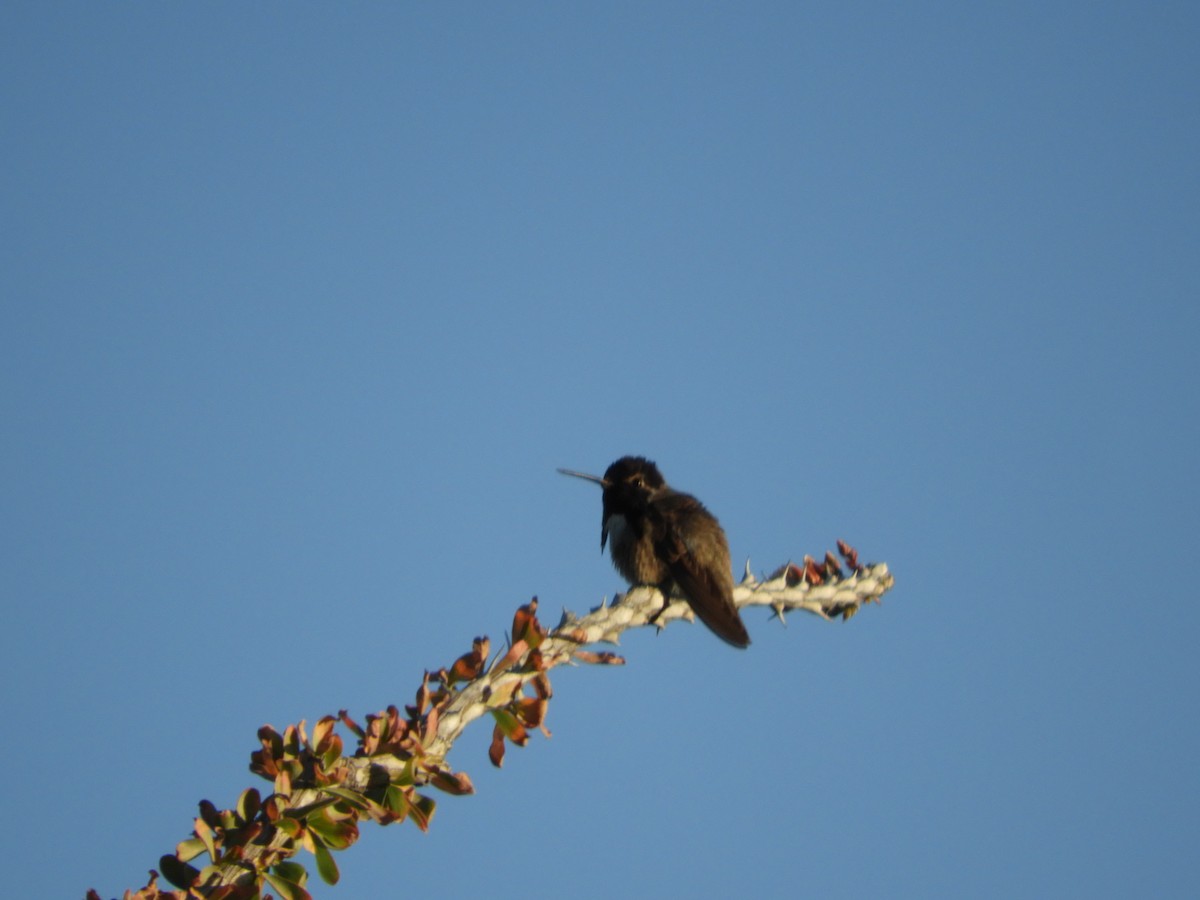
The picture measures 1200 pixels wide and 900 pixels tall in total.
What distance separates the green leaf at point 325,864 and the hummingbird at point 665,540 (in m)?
2.84

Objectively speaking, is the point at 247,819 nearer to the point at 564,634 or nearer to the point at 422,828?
the point at 422,828

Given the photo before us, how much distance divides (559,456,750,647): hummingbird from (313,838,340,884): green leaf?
9.33 feet

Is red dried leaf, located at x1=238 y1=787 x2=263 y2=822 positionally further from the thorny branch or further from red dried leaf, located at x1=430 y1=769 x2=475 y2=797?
red dried leaf, located at x1=430 y1=769 x2=475 y2=797

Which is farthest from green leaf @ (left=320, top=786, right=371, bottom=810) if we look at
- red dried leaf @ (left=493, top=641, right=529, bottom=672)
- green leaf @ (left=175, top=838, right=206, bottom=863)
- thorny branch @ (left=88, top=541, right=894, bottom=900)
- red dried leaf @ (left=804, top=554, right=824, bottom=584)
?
red dried leaf @ (left=804, top=554, right=824, bottom=584)

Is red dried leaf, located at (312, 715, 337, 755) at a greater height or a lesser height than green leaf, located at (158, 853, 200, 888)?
greater

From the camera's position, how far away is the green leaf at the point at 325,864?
238 centimetres

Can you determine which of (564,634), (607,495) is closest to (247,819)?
(564,634)

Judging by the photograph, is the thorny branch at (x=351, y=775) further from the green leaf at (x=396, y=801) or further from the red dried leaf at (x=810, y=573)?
the red dried leaf at (x=810, y=573)

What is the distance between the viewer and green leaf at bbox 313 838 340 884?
238 cm

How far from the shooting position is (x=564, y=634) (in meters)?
2.88

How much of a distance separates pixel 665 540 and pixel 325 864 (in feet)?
12.8

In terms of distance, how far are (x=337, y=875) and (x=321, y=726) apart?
0.34 metres

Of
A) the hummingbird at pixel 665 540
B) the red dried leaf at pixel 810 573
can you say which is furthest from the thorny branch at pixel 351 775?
the hummingbird at pixel 665 540

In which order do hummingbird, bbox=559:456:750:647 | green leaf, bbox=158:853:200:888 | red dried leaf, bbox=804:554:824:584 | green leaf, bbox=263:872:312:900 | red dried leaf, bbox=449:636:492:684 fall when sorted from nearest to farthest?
green leaf, bbox=158:853:200:888
green leaf, bbox=263:872:312:900
red dried leaf, bbox=449:636:492:684
red dried leaf, bbox=804:554:824:584
hummingbird, bbox=559:456:750:647
